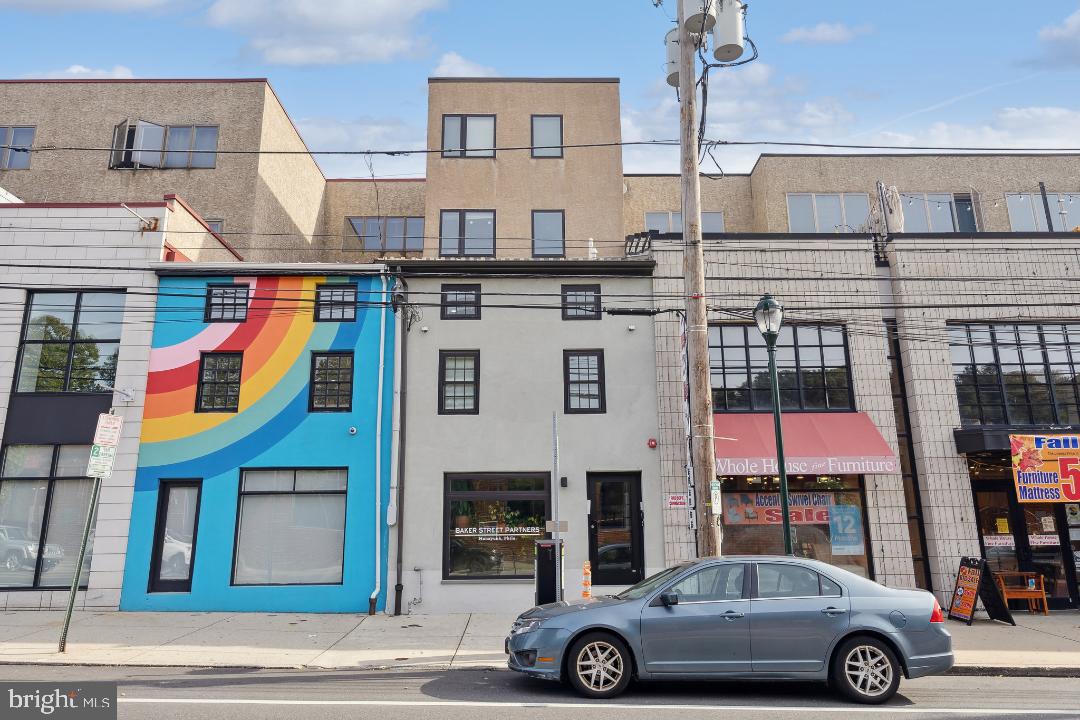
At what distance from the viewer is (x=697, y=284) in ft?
33.9

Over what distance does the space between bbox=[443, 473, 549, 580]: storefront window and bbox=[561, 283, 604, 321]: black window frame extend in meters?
3.61

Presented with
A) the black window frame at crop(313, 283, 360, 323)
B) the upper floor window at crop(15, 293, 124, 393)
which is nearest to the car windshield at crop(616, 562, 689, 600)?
the black window frame at crop(313, 283, 360, 323)

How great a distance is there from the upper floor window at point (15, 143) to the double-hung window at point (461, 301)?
15.3 m

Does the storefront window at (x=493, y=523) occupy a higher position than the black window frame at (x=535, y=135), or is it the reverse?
the black window frame at (x=535, y=135)

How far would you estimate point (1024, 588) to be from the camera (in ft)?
44.4

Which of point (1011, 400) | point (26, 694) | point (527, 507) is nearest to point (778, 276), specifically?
point (1011, 400)

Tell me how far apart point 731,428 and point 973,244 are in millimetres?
7265

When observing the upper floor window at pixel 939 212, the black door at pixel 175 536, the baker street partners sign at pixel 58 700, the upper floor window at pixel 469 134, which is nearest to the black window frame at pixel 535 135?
the upper floor window at pixel 469 134

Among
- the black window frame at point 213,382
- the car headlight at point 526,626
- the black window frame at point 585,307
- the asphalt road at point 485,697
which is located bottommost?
the asphalt road at point 485,697

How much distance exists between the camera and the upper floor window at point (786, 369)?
48.2ft

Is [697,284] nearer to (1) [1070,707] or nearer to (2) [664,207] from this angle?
(1) [1070,707]

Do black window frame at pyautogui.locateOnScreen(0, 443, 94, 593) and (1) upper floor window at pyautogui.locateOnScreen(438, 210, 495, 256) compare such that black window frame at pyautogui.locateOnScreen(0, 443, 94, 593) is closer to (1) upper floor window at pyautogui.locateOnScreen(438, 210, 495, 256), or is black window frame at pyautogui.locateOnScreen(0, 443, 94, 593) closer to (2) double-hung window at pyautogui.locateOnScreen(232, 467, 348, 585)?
(2) double-hung window at pyautogui.locateOnScreen(232, 467, 348, 585)

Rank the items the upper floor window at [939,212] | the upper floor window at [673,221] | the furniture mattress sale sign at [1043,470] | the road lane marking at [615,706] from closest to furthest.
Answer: the road lane marking at [615,706] < the furniture mattress sale sign at [1043,470] < the upper floor window at [939,212] < the upper floor window at [673,221]

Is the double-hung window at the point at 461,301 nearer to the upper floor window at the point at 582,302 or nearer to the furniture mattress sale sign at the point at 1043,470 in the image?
the upper floor window at the point at 582,302
